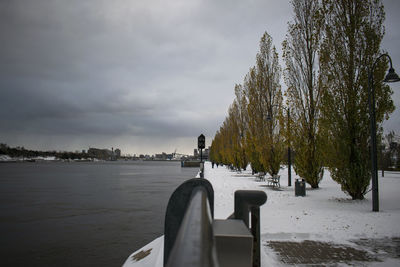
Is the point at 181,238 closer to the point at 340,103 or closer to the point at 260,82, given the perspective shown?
the point at 340,103

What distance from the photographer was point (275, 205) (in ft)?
37.0

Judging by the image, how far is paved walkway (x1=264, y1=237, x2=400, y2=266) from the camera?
4949 millimetres

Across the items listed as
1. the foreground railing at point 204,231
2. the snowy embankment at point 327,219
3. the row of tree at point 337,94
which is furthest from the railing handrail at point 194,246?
the row of tree at point 337,94

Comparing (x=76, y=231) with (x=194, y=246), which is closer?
(x=194, y=246)

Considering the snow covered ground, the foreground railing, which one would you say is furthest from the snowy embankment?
the foreground railing

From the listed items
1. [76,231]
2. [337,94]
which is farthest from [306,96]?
[76,231]

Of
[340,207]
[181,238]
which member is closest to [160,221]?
[340,207]

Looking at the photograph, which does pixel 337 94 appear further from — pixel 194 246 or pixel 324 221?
pixel 194 246

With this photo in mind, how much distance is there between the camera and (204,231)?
85 centimetres

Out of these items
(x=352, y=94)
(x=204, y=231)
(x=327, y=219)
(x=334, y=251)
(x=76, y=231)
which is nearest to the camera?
(x=204, y=231)

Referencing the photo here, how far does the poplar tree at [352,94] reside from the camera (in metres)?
12.0

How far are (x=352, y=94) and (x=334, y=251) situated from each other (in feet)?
30.1

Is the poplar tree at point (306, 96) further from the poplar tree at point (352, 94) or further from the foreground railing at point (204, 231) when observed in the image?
the foreground railing at point (204, 231)

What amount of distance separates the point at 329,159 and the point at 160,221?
27.8ft
